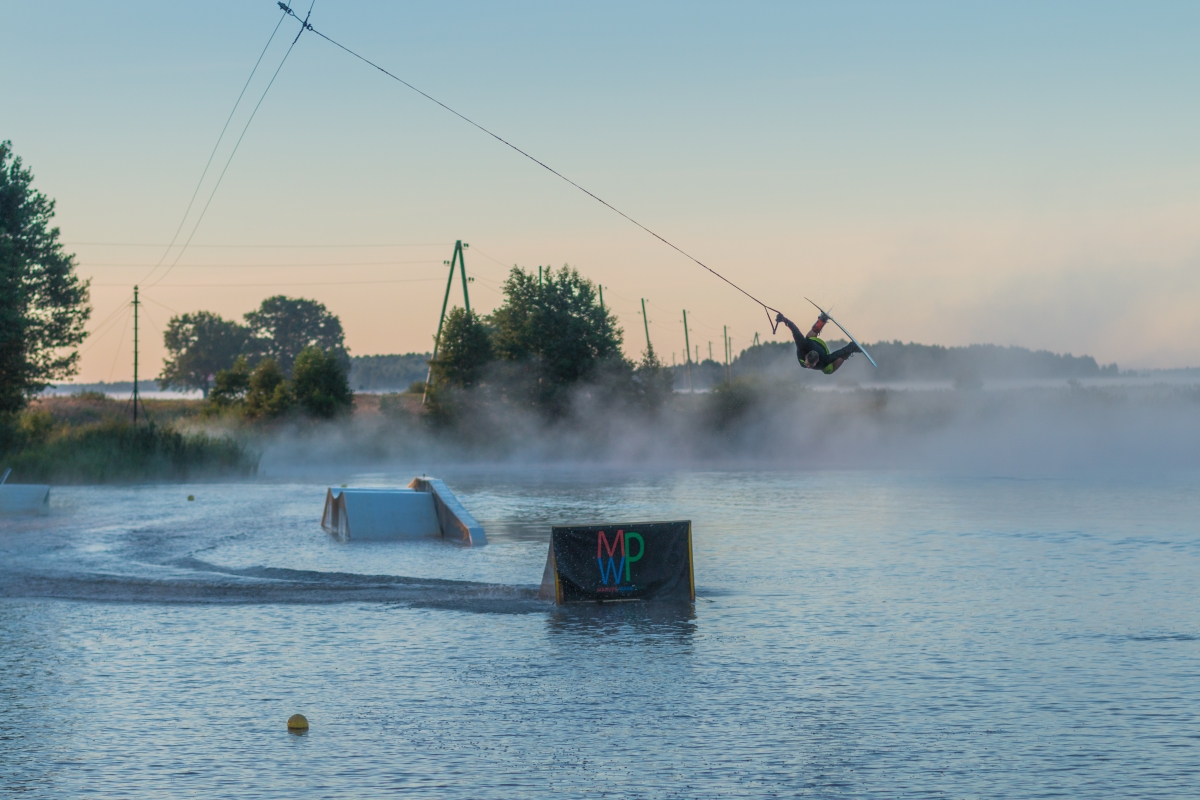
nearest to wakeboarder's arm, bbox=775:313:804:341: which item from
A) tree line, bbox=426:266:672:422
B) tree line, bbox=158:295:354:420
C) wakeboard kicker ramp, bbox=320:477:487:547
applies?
wakeboard kicker ramp, bbox=320:477:487:547

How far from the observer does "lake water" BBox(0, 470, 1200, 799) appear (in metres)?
7.25

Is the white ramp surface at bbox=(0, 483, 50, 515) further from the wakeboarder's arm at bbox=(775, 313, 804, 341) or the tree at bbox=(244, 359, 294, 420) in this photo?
the tree at bbox=(244, 359, 294, 420)

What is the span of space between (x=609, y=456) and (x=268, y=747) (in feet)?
199

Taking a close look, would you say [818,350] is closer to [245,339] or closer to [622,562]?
[622,562]

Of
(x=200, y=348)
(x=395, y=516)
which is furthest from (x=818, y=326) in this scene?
(x=200, y=348)

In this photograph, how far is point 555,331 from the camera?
75.4 meters

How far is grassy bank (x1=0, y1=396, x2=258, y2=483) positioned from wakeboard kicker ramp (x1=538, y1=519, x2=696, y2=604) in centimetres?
3207

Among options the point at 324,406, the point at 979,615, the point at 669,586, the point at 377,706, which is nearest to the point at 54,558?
the point at 669,586

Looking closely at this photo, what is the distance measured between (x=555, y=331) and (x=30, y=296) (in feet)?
119

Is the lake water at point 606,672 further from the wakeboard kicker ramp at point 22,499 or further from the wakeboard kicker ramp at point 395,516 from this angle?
the wakeboard kicker ramp at point 22,499

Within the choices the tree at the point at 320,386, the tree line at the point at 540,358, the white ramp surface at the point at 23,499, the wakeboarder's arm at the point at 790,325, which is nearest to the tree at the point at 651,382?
the tree line at the point at 540,358

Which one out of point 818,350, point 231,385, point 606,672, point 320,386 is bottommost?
point 606,672

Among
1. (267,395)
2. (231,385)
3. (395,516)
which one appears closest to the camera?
(395,516)

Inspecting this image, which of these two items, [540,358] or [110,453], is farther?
[540,358]
